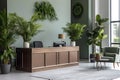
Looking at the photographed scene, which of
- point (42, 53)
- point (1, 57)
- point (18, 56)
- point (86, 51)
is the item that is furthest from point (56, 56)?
point (86, 51)

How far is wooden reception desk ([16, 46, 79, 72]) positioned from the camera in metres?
7.61

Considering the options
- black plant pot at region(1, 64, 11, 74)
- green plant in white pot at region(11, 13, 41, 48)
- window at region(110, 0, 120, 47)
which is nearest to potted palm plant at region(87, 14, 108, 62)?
window at region(110, 0, 120, 47)

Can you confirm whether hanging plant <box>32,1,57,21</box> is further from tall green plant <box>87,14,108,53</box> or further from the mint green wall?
tall green plant <box>87,14,108,53</box>

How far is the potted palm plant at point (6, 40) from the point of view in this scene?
7281 millimetres

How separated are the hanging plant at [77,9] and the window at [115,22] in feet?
6.09

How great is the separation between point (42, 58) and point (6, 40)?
5.09ft

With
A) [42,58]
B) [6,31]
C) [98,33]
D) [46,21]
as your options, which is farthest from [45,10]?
[98,33]

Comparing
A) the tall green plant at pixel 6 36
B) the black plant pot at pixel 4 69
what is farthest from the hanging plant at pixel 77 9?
the black plant pot at pixel 4 69

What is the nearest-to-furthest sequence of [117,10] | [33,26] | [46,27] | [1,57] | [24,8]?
[1,57], [33,26], [24,8], [46,27], [117,10]

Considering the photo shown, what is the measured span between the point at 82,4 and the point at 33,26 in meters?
5.21

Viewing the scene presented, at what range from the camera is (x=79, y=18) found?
12.4m

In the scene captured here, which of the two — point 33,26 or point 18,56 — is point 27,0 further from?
point 18,56

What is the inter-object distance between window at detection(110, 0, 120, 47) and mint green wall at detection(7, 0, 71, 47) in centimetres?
248

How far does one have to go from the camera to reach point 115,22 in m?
11.2
